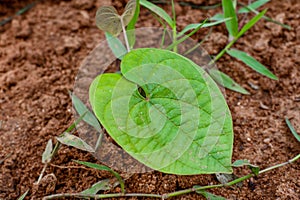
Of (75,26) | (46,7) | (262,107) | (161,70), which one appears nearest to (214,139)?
(161,70)

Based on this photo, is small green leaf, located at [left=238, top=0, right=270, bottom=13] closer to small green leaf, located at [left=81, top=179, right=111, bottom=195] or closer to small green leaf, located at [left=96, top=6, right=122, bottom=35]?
small green leaf, located at [left=96, top=6, right=122, bottom=35]

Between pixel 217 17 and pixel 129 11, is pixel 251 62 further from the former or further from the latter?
pixel 129 11

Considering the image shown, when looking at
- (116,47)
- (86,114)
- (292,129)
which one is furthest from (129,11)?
(292,129)

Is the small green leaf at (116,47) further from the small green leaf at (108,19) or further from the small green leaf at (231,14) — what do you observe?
the small green leaf at (231,14)

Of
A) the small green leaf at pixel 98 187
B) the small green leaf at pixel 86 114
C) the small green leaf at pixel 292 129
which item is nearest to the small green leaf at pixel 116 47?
the small green leaf at pixel 86 114

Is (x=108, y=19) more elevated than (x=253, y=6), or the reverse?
(x=108, y=19)

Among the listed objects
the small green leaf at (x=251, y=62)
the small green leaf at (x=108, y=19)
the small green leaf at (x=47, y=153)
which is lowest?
the small green leaf at (x=251, y=62)
